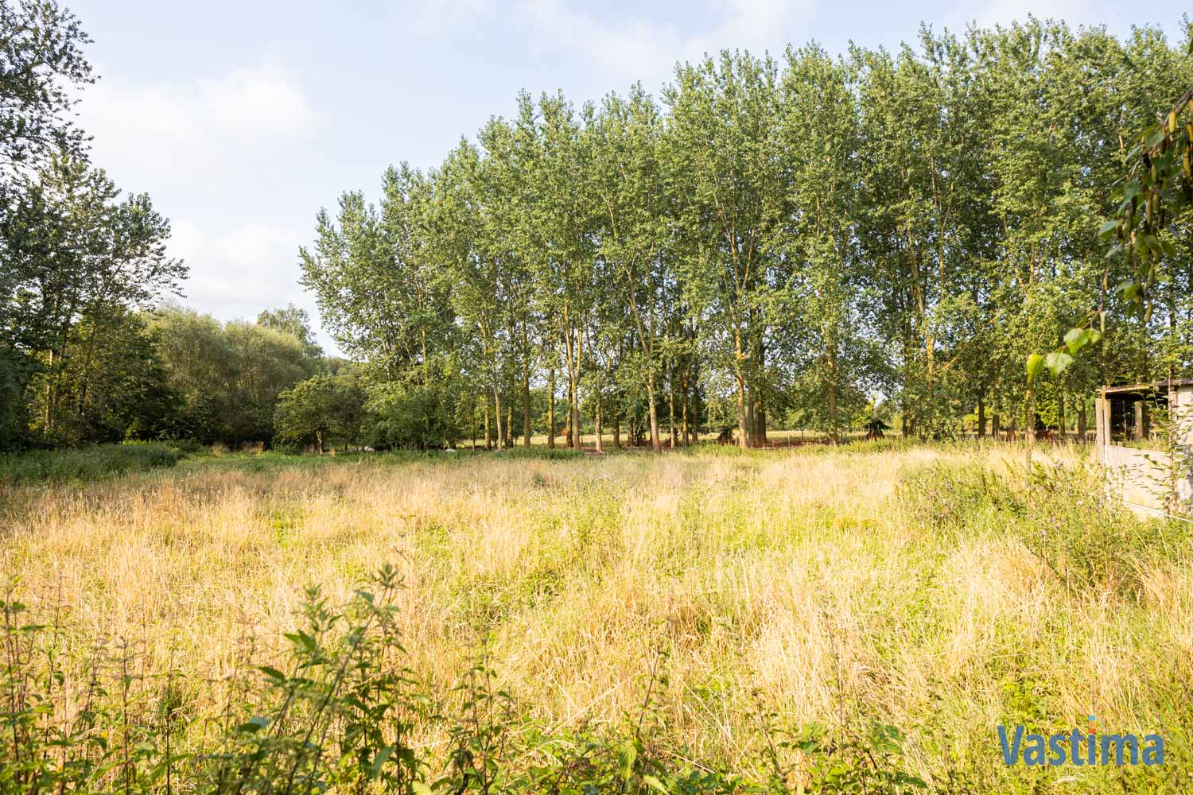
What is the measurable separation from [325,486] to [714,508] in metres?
8.72

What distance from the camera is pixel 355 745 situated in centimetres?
216

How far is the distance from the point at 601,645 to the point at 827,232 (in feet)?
77.1

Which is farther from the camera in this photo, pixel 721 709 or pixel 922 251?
pixel 922 251

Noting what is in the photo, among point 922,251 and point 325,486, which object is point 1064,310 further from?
point 325,486

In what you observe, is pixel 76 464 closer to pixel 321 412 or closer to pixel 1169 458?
pixel 321 412

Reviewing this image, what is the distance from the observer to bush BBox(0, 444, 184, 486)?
12.6 meters

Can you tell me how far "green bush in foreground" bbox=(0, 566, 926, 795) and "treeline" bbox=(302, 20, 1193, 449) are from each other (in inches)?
818

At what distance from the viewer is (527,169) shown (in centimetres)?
2411

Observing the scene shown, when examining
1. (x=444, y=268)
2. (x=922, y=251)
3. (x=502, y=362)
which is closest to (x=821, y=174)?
(x=922, y=251)

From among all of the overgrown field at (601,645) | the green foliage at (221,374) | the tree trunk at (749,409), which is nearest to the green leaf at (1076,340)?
the overgrown field at (601,645)

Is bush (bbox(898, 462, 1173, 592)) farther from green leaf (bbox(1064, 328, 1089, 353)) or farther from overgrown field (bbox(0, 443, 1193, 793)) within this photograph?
green leaf (bbox(1064, 328, 1089, 353))

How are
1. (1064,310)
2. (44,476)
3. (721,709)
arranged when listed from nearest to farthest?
(721,709)
(44,476)
(1064,310)

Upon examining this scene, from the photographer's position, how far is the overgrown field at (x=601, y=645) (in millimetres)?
2131

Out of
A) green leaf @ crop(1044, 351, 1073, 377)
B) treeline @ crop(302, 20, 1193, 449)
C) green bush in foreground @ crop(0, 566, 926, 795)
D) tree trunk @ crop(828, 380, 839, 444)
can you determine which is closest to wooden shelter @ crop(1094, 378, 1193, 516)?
green bush in foreground @ crop(0, 566, 926, 795)
